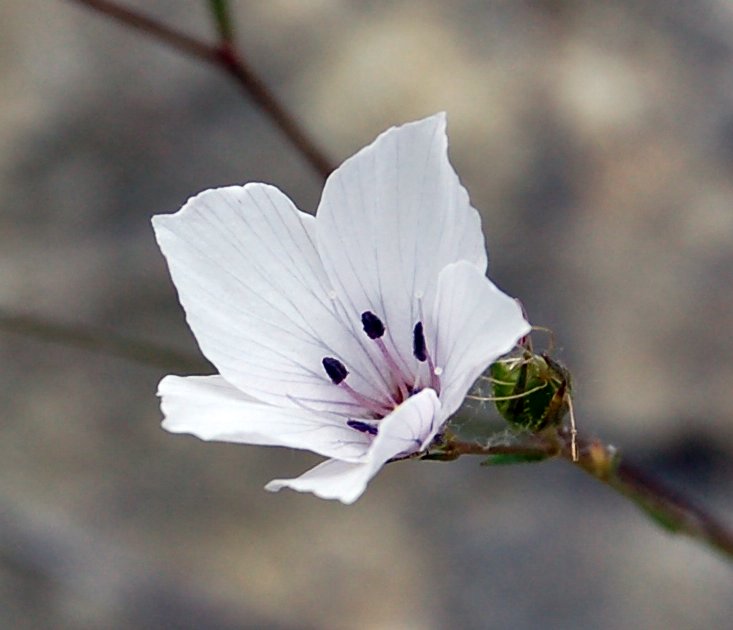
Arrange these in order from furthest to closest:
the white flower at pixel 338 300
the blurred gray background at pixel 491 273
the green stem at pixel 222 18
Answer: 1. the blurred gray background at pixel 491 273
2. the green stem at pixel 222 18
3. the white flower at pixel 338 300

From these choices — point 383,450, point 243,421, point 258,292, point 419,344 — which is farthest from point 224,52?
point 383,450

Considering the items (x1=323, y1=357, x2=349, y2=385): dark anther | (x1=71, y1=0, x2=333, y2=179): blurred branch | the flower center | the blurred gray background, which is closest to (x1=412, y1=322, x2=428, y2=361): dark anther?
the flower center

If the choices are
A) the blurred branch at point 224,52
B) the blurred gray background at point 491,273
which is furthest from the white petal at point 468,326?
the blurred gray background at point 491,273

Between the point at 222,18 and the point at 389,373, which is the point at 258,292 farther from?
the point at 222,18

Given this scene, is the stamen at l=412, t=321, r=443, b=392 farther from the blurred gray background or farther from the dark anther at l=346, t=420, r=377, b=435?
the blurred gray background

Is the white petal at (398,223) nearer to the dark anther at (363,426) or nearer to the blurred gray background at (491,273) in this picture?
the dark anther at (363,426)
